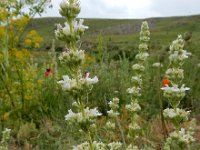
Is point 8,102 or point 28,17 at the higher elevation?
point 28,17

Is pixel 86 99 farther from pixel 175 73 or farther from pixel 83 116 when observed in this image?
pixel 83 116

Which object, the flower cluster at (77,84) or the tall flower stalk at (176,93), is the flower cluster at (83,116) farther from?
the tall flower stalk at (176,93)

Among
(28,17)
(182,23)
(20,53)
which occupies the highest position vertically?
(28,17)

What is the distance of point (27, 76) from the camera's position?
26.6ft

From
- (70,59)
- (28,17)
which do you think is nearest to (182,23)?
(28,17)

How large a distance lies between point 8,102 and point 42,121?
45.7 inches

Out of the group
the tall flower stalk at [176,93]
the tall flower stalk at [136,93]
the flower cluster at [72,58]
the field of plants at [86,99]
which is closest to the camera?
the flower cluster at [72,58]

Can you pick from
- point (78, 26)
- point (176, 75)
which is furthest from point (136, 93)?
point (78, 26)

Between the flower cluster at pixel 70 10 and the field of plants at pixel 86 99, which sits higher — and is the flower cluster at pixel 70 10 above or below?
above

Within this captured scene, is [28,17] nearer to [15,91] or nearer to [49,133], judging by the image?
[15,91]

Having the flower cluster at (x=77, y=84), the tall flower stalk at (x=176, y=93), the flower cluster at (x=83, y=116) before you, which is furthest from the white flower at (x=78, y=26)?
the tall flower stalk at (x=176, y=93)

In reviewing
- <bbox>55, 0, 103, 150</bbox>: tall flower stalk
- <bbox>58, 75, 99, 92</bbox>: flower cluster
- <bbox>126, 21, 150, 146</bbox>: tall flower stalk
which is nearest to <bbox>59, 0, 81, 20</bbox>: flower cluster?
<bbox>55, 0, 103, 150</bbox>: tall flower stalk

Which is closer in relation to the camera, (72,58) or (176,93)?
(72,58)

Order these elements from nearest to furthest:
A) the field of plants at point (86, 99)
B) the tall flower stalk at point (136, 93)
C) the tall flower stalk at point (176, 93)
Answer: the tall flower stalk at point (176, 93), the tall flower stalk at point (136, 93), the field of plants at point (86, 99)
